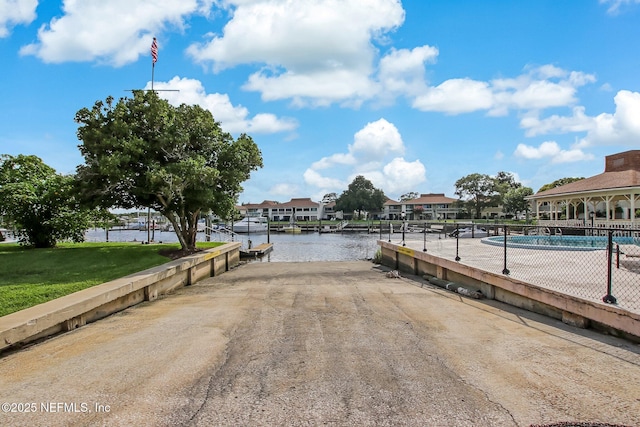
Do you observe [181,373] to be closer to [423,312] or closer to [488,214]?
[423,312]

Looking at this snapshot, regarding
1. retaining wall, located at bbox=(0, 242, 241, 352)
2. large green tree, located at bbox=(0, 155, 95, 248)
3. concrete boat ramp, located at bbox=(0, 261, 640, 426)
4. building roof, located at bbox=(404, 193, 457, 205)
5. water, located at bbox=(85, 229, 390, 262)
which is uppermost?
building roof, located at bbox=(404, 193, 457, 205)

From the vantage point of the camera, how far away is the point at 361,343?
4844 millimetres

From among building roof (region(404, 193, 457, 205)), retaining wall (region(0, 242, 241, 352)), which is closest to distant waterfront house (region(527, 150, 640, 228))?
retaining wall (region(0, 242, 241, 352))

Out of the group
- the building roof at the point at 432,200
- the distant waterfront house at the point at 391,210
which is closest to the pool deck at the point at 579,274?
the building roof at the point at 432,200

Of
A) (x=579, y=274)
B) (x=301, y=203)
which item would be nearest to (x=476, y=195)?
(x=301, y=203)

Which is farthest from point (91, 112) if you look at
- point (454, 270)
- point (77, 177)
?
point (454, 270)

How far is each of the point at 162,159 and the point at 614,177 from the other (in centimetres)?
2413

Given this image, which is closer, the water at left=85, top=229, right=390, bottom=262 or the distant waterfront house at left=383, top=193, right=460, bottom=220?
the water at left=85, top=229, right=390, bottom=262

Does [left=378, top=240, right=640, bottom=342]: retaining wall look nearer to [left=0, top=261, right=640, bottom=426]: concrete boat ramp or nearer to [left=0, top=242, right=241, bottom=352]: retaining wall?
[left=0, top=261, right=640, bottom=426]: concrete boat ramp

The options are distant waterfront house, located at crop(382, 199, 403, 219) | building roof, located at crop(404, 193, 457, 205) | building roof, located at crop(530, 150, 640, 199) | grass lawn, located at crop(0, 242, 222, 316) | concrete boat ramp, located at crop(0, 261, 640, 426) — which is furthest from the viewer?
distant waterfront house, located at crop(382, 199, 403, 219)

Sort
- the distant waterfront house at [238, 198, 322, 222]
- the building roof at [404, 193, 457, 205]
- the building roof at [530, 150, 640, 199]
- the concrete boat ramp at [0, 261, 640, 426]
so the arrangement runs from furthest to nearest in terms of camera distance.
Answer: the distant waterfront house at [238, 198, 322, 222] < the building roof at [404, 193, 457, 205] < the building roof at [530, 150, 640, 199] < the concrete boat ramp at [0, 261, 640, 426]

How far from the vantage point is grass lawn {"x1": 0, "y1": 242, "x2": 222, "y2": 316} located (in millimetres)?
6453

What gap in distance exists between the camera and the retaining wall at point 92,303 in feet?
15.9

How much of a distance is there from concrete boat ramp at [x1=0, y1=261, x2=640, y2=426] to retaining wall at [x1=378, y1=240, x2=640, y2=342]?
21 centimetres
